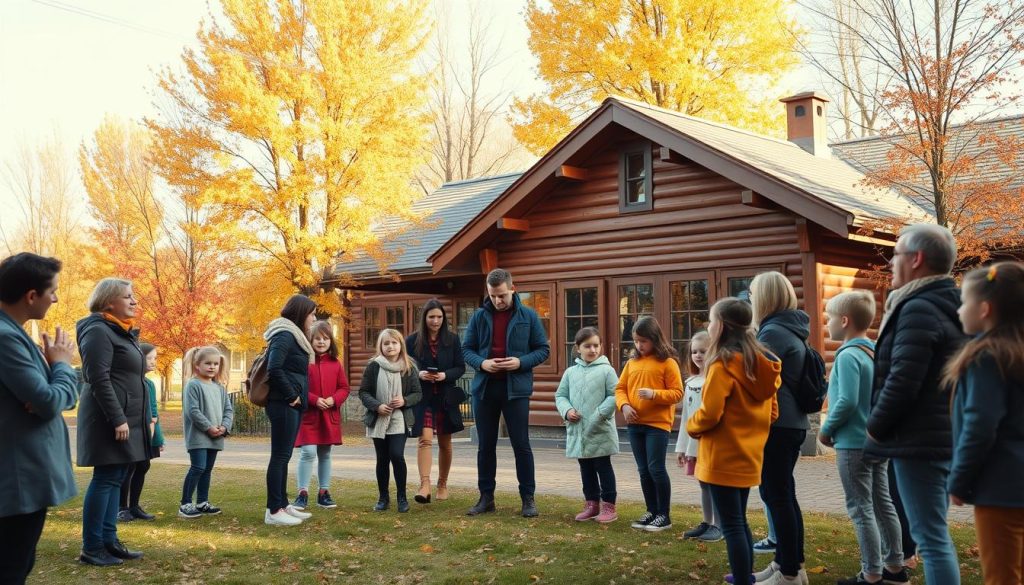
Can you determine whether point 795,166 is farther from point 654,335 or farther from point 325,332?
point 325,332

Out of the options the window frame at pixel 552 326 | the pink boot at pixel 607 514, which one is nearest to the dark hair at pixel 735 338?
the pink boot at pixel 607 514

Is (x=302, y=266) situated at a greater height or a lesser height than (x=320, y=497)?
greater

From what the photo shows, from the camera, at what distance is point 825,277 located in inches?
547

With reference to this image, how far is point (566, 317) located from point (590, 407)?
27.0 ft

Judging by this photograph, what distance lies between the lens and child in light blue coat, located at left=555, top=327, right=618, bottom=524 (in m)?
7.99

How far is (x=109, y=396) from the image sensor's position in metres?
6.61

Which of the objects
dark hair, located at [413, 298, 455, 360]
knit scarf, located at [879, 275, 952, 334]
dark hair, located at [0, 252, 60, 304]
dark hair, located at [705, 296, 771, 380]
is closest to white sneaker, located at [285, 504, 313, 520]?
dark hair, located at [413, 298, 455, 360]

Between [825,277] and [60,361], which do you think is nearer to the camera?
[60,361]

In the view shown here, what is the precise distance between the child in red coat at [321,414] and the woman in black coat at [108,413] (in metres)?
2.03

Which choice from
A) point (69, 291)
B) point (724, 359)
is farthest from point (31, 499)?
point (69, 291)

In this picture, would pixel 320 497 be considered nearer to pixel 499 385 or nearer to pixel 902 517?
pixel 499 385

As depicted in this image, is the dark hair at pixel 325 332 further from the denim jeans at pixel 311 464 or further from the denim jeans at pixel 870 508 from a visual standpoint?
the denim jeans at pixel 870 508

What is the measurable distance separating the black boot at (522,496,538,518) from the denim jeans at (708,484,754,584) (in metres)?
3.17

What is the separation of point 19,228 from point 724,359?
127ft
